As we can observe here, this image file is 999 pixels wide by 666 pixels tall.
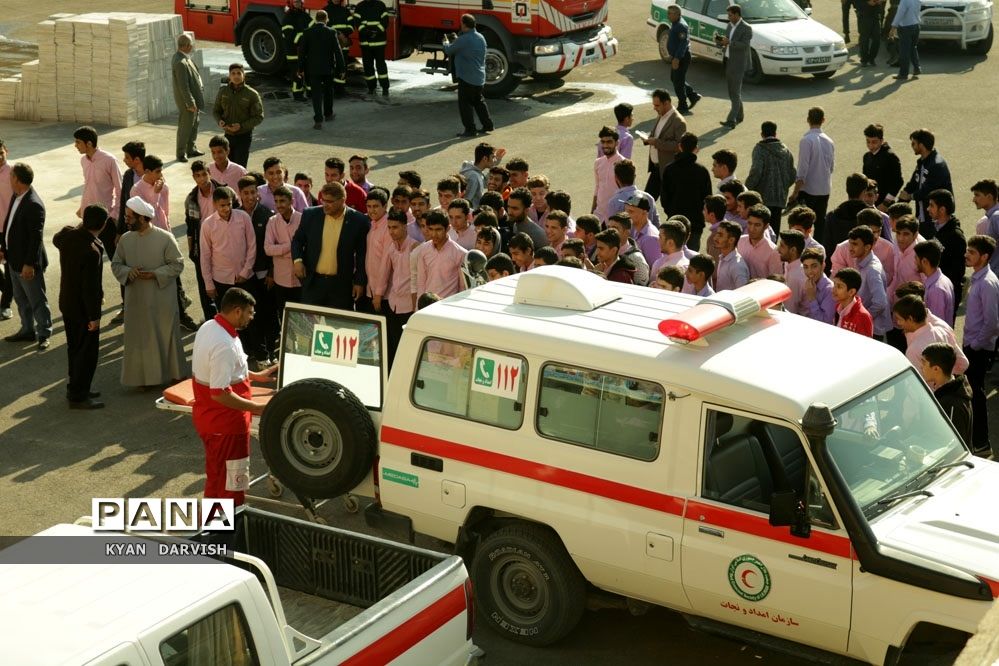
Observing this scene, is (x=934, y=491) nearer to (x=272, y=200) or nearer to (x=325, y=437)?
(x=325, y=437)

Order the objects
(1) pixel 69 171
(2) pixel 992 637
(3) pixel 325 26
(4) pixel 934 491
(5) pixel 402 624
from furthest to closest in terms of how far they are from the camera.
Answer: (3) pixel 325 26 < (1) pixel 69 171 < (4) pixel 934 491 < (5) pixel 402 624 < (2) pixel 992 637

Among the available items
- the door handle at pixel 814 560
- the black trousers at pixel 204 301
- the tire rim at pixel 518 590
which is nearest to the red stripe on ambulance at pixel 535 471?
the tire rim at pixel 518 590

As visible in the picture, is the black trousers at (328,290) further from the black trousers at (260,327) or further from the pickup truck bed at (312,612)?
the pickup truck bed at (312,612)

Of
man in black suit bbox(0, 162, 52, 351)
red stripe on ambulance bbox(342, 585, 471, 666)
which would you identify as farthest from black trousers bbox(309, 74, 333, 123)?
red stripe on ambulance bbox(342, 585, 471, 666)

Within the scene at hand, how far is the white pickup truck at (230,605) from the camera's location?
5.37 metres

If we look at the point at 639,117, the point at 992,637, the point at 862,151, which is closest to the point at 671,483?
the point at 992,637

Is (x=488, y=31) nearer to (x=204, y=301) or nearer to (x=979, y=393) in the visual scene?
(x=204, y=301)

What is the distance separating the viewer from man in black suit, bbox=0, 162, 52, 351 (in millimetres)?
12547

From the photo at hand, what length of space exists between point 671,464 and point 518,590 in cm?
139

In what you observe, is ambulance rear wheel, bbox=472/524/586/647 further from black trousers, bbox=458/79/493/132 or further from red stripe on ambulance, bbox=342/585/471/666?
black trousers, bbox=458/79/493/132

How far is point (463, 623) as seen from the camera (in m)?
6.70

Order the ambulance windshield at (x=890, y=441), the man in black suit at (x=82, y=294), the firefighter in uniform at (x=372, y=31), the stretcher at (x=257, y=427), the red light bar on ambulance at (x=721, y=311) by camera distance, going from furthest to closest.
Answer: the firefighter in uniform at (x=372, y=31) → the man in black suit at (x=82, y=294) → the stretcher at (x=257, y=427) → the red light bar on ambulance at (x=721, y=311) → the ambulance windshield at (x=890, y=441)

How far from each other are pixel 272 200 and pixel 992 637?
10.2 m

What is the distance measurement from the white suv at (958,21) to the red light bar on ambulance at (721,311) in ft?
63.1
